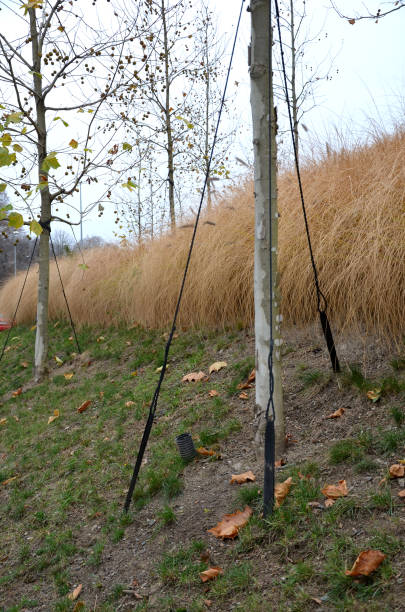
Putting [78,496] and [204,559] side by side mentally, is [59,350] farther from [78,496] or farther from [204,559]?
[204,559]

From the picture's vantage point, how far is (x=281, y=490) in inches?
113

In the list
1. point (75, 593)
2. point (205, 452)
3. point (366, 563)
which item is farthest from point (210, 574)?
point (205, 452)

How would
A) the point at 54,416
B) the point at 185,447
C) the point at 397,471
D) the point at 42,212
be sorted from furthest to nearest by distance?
the point at 42,212 < the point at 54,416 < the point at 185,447 < the point at 397,471

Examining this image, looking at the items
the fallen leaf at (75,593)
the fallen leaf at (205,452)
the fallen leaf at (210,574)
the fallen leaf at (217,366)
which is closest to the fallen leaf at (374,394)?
the fallen leaf at (205,452)

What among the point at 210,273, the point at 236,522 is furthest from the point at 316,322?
the point at 236,522

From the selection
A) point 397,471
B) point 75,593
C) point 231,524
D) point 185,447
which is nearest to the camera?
point 397,471

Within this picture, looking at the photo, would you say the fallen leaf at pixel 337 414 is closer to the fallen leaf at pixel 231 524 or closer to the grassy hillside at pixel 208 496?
the grassy hillside at pixel 208 496

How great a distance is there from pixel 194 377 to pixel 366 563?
3.24m

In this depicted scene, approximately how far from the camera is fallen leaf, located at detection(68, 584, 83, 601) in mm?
2986

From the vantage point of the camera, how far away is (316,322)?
4.68 metres

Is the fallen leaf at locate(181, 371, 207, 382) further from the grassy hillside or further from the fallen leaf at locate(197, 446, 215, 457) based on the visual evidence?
the fallen leaf at locate(197, 446, 215, 457)

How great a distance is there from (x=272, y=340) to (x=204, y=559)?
126cm

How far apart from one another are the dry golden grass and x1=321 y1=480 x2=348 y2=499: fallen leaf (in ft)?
5.01

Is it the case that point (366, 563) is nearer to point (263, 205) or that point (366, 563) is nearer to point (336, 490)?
point (336, 490)
